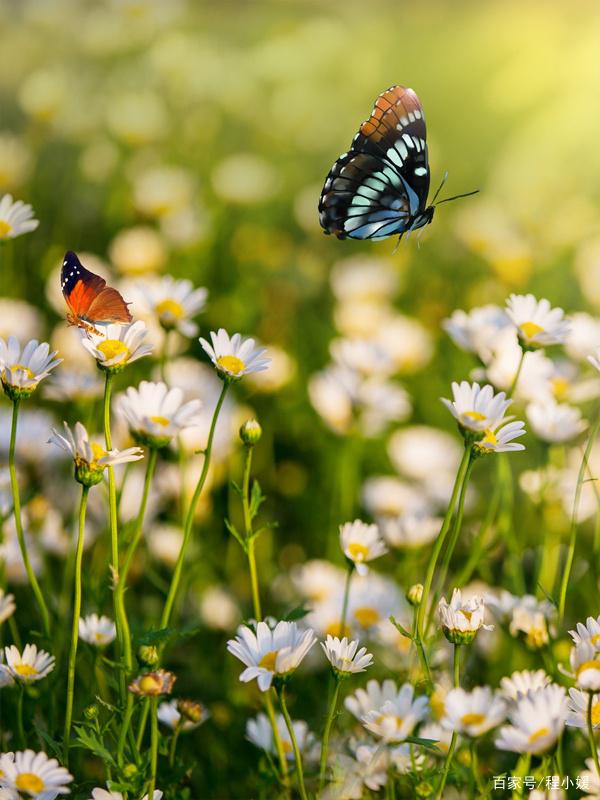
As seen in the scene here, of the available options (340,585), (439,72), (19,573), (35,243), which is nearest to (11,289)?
(35,243)

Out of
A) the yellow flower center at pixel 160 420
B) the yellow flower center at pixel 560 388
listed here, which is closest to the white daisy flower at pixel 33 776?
the yellow flower center at pixel 160 420

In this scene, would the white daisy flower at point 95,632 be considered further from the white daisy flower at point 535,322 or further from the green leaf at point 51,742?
the white daisy flower at point 535,322

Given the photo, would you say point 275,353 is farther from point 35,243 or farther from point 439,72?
point 439,72

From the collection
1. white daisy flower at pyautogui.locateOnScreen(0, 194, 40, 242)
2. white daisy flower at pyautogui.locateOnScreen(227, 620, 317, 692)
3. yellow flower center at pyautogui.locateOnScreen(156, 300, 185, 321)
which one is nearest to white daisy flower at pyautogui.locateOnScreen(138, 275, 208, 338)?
yellow flower center at pyautogui.locateOnScreen(156, 300, 185, 321)

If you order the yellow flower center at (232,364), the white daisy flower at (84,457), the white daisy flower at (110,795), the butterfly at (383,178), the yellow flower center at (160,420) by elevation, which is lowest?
the white daisy flower at (110,795)

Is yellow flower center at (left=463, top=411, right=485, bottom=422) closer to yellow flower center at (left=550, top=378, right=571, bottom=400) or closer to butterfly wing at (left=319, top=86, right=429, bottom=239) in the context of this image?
butterfly wing at (left=319, top=86, right=429, bottom=239)

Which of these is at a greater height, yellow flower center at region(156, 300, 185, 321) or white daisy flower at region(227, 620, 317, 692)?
yellow flower center at region(156, 300, 185, 321)

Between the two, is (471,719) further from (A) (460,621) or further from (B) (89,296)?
(B) (89,296)
